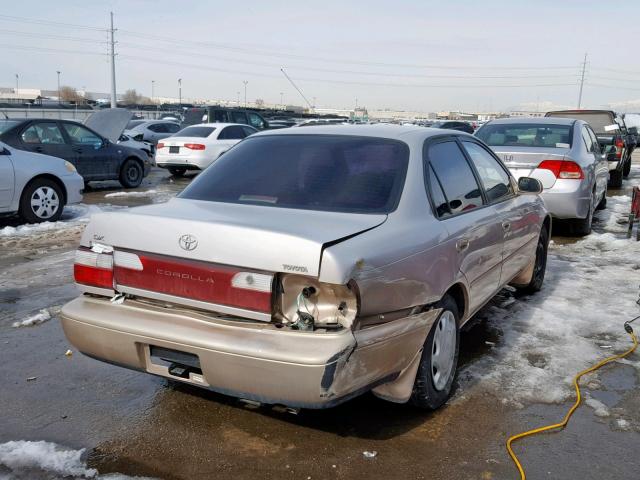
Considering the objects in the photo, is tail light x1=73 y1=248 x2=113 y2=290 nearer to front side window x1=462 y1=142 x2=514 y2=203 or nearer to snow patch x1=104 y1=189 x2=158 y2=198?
front side window x1=462 y1=142 x2=514 y2=203

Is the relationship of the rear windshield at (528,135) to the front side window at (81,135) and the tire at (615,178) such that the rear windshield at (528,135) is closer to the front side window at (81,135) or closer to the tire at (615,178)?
the tire at (615,178)

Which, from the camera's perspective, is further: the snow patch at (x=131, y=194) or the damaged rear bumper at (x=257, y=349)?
the snow patch at (x=131, y=194)

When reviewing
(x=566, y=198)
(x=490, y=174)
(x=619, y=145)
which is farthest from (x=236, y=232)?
(x=619, y=145)

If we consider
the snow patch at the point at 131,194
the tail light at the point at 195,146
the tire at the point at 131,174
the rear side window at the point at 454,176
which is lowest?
the snow patch at the point at 131,194

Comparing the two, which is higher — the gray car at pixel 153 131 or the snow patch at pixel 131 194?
the gray car at pixel 153 131

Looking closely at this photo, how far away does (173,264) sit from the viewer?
2.98m

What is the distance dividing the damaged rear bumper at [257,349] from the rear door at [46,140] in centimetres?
930

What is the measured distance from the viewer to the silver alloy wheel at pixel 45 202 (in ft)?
29.6

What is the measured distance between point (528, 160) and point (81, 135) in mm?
8846

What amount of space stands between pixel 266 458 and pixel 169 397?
0.93 meters

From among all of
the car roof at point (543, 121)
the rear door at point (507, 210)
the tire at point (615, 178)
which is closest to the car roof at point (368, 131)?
the rear door at point (507, 210)

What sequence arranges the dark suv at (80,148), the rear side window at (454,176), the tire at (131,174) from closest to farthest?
the rear side window at (454,176) < the dark suv at (80,148) < the tire at (131,174)

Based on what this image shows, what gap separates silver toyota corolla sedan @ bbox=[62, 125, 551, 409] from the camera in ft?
8.90

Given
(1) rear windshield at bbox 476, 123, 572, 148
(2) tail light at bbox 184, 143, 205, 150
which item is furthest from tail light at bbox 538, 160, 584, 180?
(2) tail light at bbox 184, 143, 205, 150
